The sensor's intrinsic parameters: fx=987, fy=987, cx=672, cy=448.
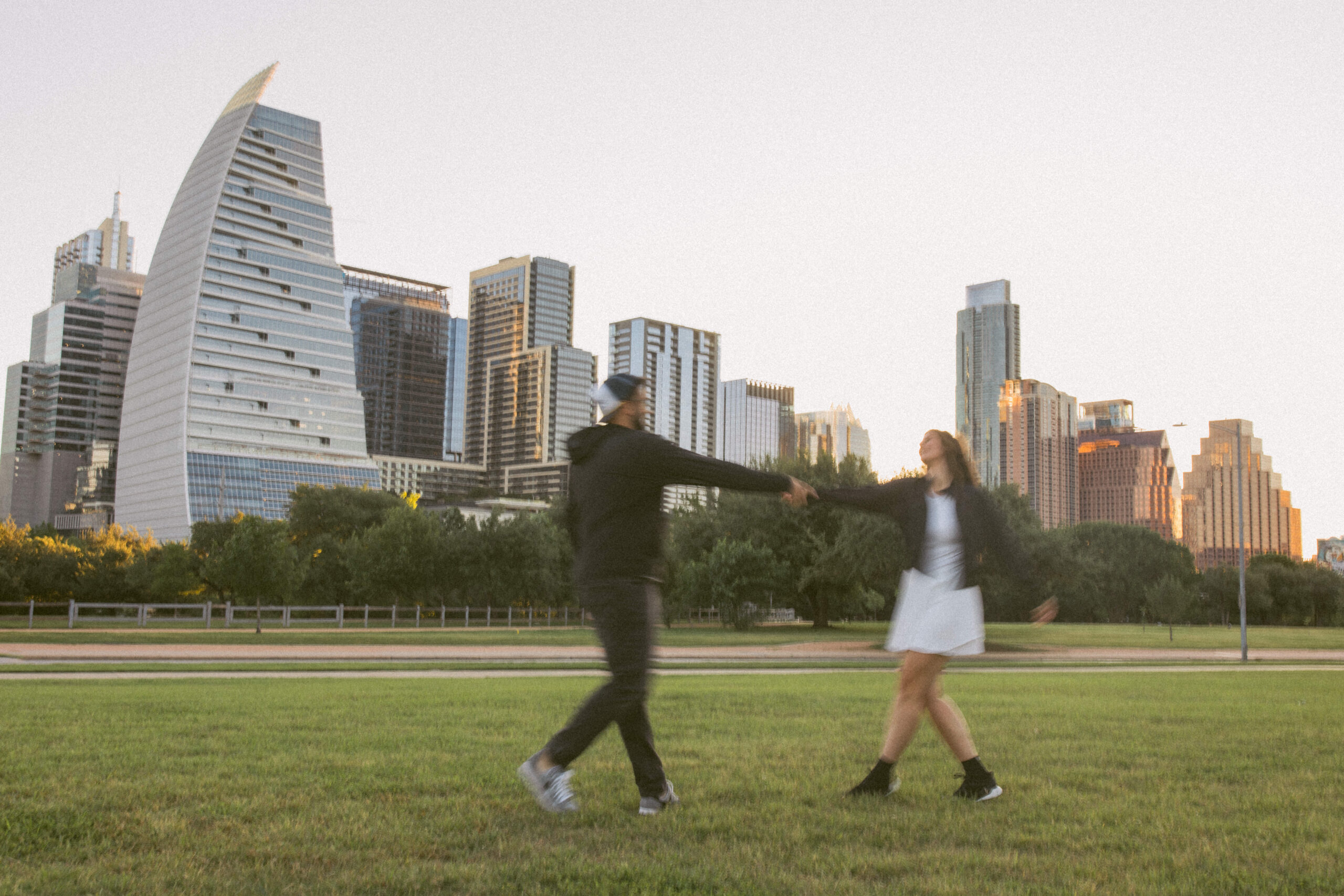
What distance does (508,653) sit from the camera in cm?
2577

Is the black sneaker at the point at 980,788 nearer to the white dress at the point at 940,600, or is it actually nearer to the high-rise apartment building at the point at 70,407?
the white dress at the point at 940,600

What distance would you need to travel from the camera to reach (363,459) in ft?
493

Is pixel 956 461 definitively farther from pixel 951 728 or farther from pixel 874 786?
pixel 874 786

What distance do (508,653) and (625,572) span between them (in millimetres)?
21849

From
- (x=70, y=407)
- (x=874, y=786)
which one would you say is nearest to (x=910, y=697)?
(x=874, y=786)

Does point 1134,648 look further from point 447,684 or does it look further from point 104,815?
point 104,815

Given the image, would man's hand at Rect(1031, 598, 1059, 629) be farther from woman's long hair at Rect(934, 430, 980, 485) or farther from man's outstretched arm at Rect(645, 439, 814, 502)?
man's outstretched arm at Rect(645, 439, 814, 502)

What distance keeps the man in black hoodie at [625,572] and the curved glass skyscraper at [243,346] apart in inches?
5314

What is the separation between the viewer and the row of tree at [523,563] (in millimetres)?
37938

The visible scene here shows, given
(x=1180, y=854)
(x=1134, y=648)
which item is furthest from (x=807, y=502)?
(x=1134, y=648)

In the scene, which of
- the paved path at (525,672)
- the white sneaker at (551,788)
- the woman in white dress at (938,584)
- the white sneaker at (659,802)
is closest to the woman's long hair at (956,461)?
the woman in white dress at (938,584)

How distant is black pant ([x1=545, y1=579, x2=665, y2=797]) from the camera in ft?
15.8

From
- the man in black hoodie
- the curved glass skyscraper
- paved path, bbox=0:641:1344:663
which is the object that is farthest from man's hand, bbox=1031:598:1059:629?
the curved glass skyscraper

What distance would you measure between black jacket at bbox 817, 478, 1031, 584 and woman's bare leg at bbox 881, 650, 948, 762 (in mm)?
487
